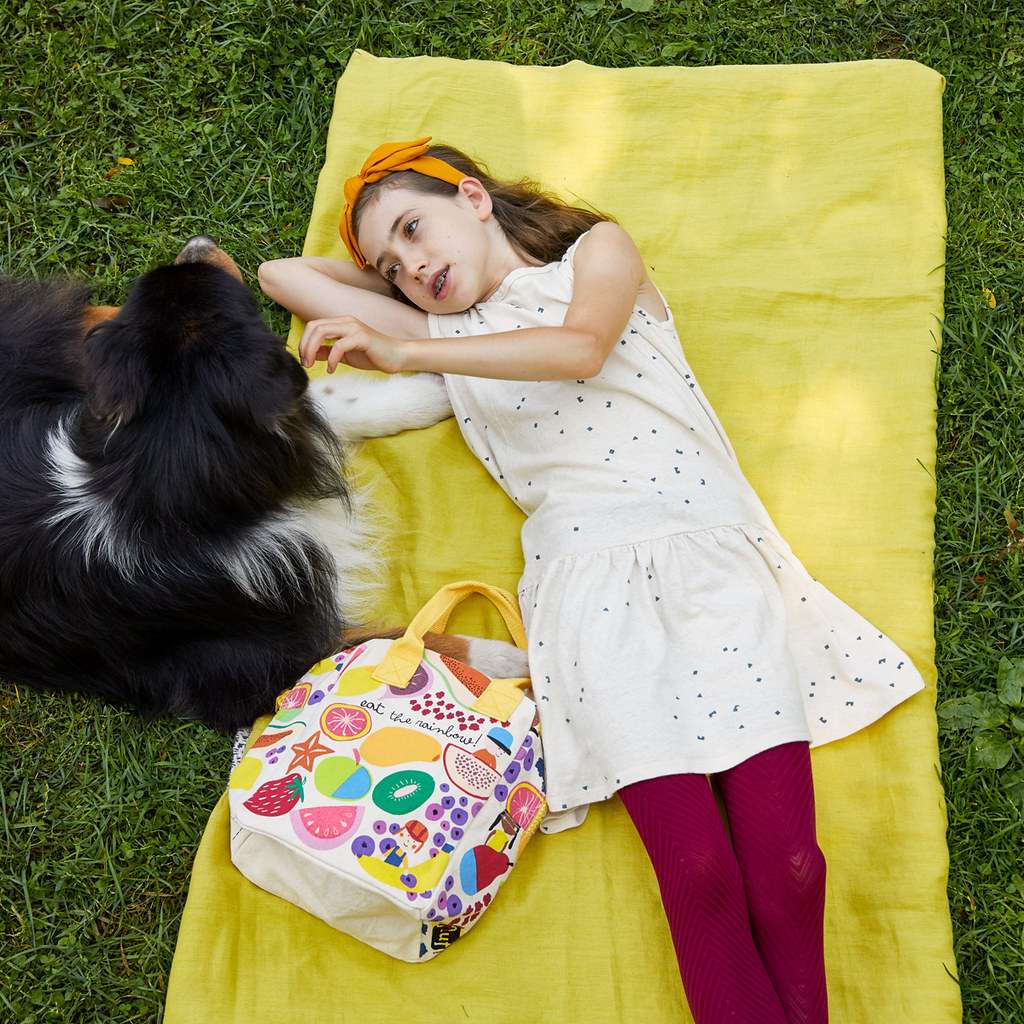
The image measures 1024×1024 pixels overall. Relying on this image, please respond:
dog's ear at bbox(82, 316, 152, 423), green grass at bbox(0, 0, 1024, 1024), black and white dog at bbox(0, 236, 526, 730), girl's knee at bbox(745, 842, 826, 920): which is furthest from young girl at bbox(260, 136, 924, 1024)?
green grass at bbox(0, 0, 1024, 1024)

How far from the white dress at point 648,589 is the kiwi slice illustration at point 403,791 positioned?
0.30 metres

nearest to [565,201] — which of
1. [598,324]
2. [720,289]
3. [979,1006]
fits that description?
[720,289]

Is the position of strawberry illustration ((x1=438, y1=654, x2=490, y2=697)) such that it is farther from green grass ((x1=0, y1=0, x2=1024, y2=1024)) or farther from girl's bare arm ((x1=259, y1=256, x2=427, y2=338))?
girl's bare arm ((x1=259, y1=256, x2=427, y2=338))

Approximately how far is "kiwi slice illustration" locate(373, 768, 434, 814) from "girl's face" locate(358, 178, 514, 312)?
1212mm

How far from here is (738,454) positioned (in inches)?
111

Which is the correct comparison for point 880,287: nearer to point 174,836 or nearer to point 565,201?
point 565,201

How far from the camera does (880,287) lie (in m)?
2.96

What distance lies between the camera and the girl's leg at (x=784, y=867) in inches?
84.2

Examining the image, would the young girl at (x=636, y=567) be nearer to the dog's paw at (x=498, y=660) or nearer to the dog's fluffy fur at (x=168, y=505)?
the dog's paw at (x=498, y=660)

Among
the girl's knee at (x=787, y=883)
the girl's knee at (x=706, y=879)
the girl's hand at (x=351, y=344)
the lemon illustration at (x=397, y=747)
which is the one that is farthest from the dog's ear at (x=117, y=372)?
the girl's knee at (x=787, y=883)

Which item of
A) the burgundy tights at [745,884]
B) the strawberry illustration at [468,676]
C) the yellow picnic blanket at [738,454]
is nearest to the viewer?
the burgundy tights at [745,884]

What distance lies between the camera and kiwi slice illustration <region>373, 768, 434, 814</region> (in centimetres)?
226

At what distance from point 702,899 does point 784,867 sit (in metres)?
0.20

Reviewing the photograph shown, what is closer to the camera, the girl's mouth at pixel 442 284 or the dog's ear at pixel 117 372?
the dog's ear at pixel 117 372
